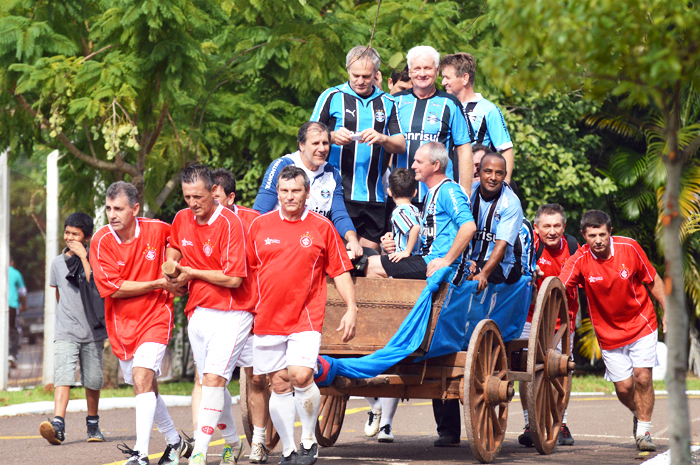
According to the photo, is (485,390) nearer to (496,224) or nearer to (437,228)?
(437,228)

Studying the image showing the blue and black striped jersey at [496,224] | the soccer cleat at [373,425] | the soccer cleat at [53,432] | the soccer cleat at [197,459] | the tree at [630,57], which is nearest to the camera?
the tree at [630,57]

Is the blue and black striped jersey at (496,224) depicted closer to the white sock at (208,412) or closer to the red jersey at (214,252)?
the red jersey at (214,252)

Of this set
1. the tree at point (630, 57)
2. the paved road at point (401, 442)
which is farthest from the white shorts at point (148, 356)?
the tree at point (630, 57)

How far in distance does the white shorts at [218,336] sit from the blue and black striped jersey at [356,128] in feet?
6.01

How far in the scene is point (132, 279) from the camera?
6.96 meters

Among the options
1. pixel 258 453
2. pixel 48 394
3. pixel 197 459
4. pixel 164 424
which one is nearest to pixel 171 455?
pixel 164 424

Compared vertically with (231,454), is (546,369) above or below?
above

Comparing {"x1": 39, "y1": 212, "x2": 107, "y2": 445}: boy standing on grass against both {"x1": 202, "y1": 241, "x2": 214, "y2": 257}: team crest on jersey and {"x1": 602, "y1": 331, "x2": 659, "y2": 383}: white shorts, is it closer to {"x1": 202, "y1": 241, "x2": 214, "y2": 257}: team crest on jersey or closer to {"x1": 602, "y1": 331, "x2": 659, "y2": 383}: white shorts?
{"x1": 202, "y1": 241, "x2": 214, "y2": 257}: team crest on jersey

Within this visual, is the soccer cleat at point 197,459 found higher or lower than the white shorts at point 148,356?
lower

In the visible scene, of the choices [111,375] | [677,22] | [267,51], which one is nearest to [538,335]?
[677,22]

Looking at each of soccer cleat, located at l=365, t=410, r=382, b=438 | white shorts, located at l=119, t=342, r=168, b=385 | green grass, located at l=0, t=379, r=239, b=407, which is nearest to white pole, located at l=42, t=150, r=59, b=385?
green grass, located at l=0, t=379, r=239, b=407

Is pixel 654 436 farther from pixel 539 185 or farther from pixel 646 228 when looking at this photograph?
pixel 646 228

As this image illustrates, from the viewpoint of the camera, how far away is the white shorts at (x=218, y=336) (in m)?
6.52

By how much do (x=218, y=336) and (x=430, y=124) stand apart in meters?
2.75
